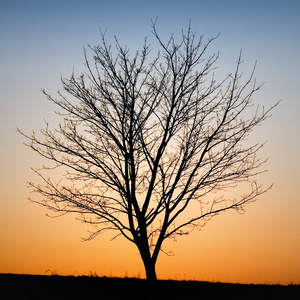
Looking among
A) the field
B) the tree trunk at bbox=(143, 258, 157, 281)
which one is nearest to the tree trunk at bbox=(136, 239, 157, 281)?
the tree trunk at bbox=(143, 258, 157, 281)

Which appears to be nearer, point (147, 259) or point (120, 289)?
point (120, 289)

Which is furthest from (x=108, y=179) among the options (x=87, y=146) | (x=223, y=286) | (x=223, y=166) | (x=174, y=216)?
(x=223, y=286)

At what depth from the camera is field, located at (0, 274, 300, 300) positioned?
11.0 m

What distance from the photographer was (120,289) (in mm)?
11758

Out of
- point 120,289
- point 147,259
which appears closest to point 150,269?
point 147,259

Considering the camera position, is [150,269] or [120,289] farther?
[150,269]

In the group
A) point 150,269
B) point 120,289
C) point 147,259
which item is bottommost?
point 120,289

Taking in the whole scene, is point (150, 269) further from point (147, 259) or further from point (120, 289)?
point (120, 289)

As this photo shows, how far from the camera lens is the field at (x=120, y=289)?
11.0 m

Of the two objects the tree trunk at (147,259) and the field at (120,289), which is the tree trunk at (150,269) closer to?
the tree trunk at (147,259)

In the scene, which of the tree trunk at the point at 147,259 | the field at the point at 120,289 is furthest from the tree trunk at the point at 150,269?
the field at the point at 120,289

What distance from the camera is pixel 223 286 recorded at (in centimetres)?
1300

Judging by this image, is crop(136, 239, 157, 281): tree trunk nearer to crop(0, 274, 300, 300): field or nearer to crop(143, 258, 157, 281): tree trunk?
crop(143, 258, 157, 281): tree trunk

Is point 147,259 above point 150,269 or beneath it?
above
